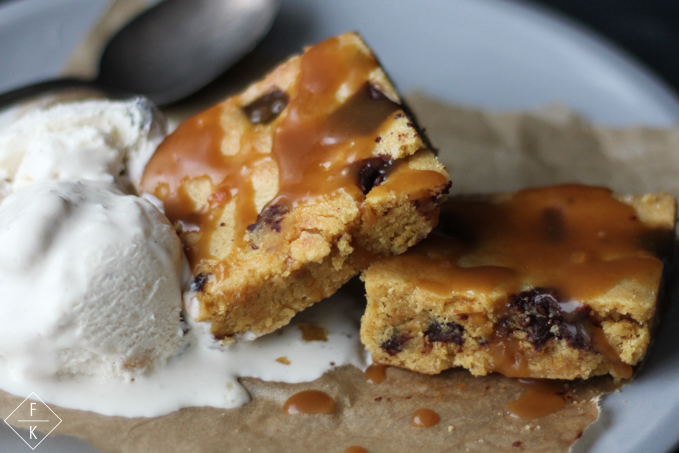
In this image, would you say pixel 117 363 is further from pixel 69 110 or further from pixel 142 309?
pixel 69 110

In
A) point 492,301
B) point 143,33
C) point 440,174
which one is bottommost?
point 492,301

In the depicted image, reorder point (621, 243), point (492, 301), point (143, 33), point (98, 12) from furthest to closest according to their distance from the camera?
1. point (98, 12)
2. point (143, 33)
3. point (621, 243)
4. point (492, 301)

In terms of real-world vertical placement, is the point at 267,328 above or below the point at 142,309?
below

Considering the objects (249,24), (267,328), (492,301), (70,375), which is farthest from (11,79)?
(492,301)

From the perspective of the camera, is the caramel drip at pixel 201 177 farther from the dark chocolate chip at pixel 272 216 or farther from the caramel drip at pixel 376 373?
the caramel drip at pixel 376 373

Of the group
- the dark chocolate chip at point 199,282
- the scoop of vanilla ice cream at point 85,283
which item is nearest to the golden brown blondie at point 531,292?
the dark chocolate chip at point 199,282

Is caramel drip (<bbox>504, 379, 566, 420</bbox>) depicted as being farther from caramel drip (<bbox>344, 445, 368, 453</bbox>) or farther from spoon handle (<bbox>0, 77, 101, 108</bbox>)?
spoon handle (<bbox>0, 77, 101, 108</bbox>)

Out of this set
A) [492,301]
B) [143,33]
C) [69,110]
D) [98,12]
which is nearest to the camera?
[492,301]
